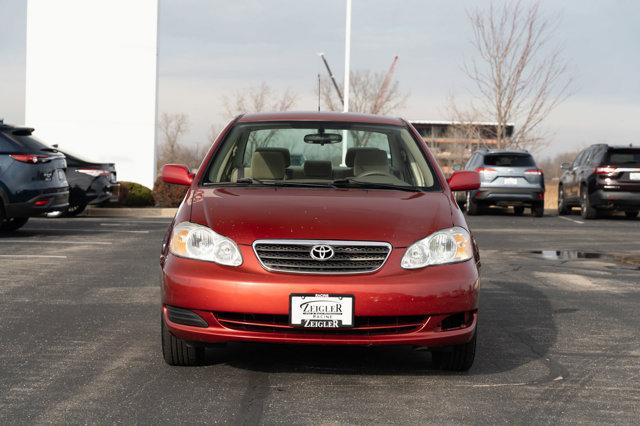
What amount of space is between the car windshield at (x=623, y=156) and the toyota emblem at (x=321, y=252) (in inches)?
743

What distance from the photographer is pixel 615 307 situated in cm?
903

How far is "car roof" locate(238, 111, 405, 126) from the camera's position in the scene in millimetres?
7383

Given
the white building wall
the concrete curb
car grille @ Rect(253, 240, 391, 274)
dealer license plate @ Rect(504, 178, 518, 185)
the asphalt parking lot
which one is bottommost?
the concrete curb

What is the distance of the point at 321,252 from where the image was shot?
18.4 feet

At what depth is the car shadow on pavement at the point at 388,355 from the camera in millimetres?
6191

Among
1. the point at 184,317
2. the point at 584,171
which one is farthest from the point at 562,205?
the point at 184,317

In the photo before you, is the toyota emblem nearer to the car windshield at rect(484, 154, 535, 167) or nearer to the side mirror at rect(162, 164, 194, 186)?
Answer: the side mirror at rect(162, 164, 194, 186)

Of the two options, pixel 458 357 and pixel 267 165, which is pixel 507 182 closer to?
pixel 267 165

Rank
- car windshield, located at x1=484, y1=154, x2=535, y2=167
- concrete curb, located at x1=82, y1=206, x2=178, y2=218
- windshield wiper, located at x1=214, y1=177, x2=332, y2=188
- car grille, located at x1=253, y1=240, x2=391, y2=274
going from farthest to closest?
car windshield, located at x1=484, y1=154, x2=535, y2=167 < concrete curb, located at x1=82, y1=206, x2=178, y2=218 < windshield wiper, located at x1=214, y1=177, x2=332, y2=188 < car grille, located at x1=253, y1=240, x2=391, y2=274

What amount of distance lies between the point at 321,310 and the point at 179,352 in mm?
1004

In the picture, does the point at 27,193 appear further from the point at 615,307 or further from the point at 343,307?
the point at 343,307

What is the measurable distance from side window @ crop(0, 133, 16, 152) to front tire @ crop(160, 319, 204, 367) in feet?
31.5

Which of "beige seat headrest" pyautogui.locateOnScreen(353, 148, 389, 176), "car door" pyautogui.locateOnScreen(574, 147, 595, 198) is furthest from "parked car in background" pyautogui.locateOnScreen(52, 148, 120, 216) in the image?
"beige seat headrest" pyautogui.locateOnScreen(353, 148, 389, 176)

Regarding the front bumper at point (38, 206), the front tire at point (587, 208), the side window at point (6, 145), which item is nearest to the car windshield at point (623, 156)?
the front tire at point (587, 208)
